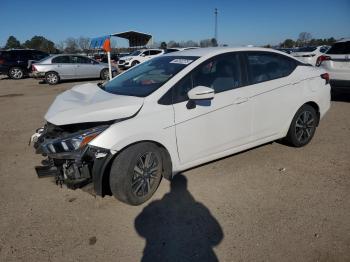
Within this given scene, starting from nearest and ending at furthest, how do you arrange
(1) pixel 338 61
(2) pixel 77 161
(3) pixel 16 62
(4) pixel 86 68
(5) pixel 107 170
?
(2) pixel 77 161, (5) pixel 107 170, (1) pixel 338 61, (4) pixel 86 68, (3) pixel 16 62

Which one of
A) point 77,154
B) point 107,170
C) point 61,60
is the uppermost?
point 61,60

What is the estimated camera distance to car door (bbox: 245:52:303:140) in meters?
4.23

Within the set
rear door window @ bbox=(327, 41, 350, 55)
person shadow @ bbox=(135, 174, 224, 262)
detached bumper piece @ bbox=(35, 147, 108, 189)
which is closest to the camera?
person shadow @ bbox=(135, 174, 224, 262)

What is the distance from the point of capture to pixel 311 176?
416 cm

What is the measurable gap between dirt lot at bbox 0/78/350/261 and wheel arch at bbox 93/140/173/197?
290 millimetres

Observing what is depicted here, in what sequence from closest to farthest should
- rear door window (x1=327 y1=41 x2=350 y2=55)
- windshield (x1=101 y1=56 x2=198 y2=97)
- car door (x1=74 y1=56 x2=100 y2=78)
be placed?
1. windshield (x1=101 y1=56 x2=198 y2=97)
2. rear door window (x1=327 y1=41 x2=350 y2=55)
3. car door (x1=74 y1=56 x2=100 y2=78)

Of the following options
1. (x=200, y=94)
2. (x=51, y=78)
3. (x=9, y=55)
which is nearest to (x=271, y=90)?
(x=200, y=94)

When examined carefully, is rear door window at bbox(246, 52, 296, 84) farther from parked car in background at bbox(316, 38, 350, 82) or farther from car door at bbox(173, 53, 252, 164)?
parked car in background at bbox(316, 38, 350, 82)

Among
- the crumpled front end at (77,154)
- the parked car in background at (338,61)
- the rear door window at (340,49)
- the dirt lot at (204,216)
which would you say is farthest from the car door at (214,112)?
the rear door window at (340,49)

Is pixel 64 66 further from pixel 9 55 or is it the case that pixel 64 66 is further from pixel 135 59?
pixel 135 59

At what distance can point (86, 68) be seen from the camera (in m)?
16.6

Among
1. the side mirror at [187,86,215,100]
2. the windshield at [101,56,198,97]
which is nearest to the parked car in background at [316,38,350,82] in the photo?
the windshield at [101,56,198,97]

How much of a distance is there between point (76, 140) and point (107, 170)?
446mm

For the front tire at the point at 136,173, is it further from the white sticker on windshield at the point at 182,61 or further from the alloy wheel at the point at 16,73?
the alloy wheel at the point at 16,73
